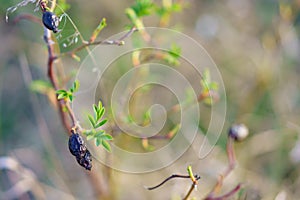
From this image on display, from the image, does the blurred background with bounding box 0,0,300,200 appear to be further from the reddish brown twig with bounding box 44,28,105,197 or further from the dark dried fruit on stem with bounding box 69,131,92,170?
the dark dried fruit on stem with bounding box 69,131,92,170

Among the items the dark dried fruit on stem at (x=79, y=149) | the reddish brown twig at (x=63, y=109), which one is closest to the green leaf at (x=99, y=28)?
the reddish brown twig at (x=63, y=109)

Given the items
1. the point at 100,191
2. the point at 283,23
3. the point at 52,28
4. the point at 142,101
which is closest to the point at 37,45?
the point at 142,101

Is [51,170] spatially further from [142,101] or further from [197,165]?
[197,165]

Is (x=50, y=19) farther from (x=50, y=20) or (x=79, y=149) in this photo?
(x=79, y=149)

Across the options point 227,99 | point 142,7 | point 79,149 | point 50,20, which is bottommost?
point 79,149

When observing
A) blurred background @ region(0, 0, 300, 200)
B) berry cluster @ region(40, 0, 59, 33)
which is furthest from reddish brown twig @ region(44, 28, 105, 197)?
berry cluster @ region(40, 0, 59, 33)

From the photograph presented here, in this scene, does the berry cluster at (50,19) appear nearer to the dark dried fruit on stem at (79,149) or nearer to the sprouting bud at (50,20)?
the sprouting bud at (50,20)

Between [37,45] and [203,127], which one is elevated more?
[37,45]

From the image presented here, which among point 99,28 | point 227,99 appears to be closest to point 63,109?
point 99,28
